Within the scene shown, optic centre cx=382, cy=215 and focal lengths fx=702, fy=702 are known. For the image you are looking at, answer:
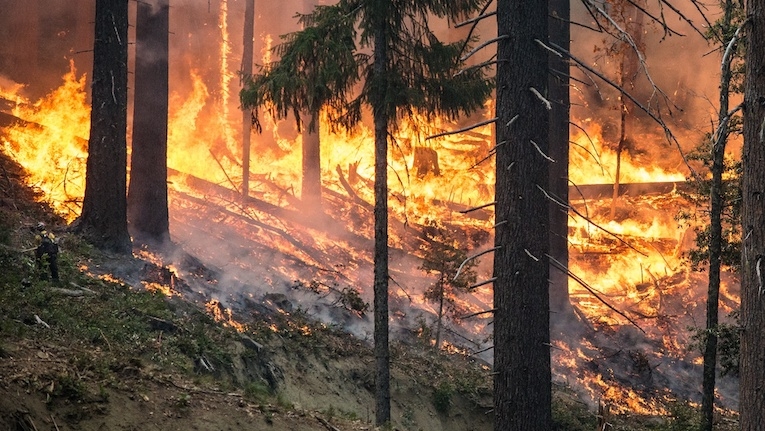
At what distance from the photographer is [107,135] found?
1343cm

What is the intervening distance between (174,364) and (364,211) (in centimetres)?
1684

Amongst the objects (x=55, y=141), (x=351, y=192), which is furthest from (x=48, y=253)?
(x=351, y=192)

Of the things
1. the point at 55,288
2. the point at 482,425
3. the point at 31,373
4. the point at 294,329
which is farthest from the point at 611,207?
the point at 31,373

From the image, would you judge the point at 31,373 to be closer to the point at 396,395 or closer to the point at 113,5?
the point at 396,395

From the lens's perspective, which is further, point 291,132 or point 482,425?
point 291,132

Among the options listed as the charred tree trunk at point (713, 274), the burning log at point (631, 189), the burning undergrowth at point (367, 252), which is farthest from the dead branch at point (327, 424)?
the burning log at point (631, 189)

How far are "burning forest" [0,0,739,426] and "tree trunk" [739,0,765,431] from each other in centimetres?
584

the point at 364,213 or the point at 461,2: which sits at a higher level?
the point at 461,2

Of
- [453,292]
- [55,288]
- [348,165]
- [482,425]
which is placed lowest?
[482,425]

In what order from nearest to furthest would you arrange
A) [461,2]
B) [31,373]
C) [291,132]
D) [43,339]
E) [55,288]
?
[31,373], [43,339], [55,288], [461,2], [291,132]

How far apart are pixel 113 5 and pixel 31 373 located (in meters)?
8.99

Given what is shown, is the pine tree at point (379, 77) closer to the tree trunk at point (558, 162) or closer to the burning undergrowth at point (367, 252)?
the burning undergrowth at point (367, 252)

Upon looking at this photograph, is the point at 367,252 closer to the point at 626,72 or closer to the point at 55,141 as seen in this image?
the point at 55,141

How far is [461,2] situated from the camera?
36.5 feet
